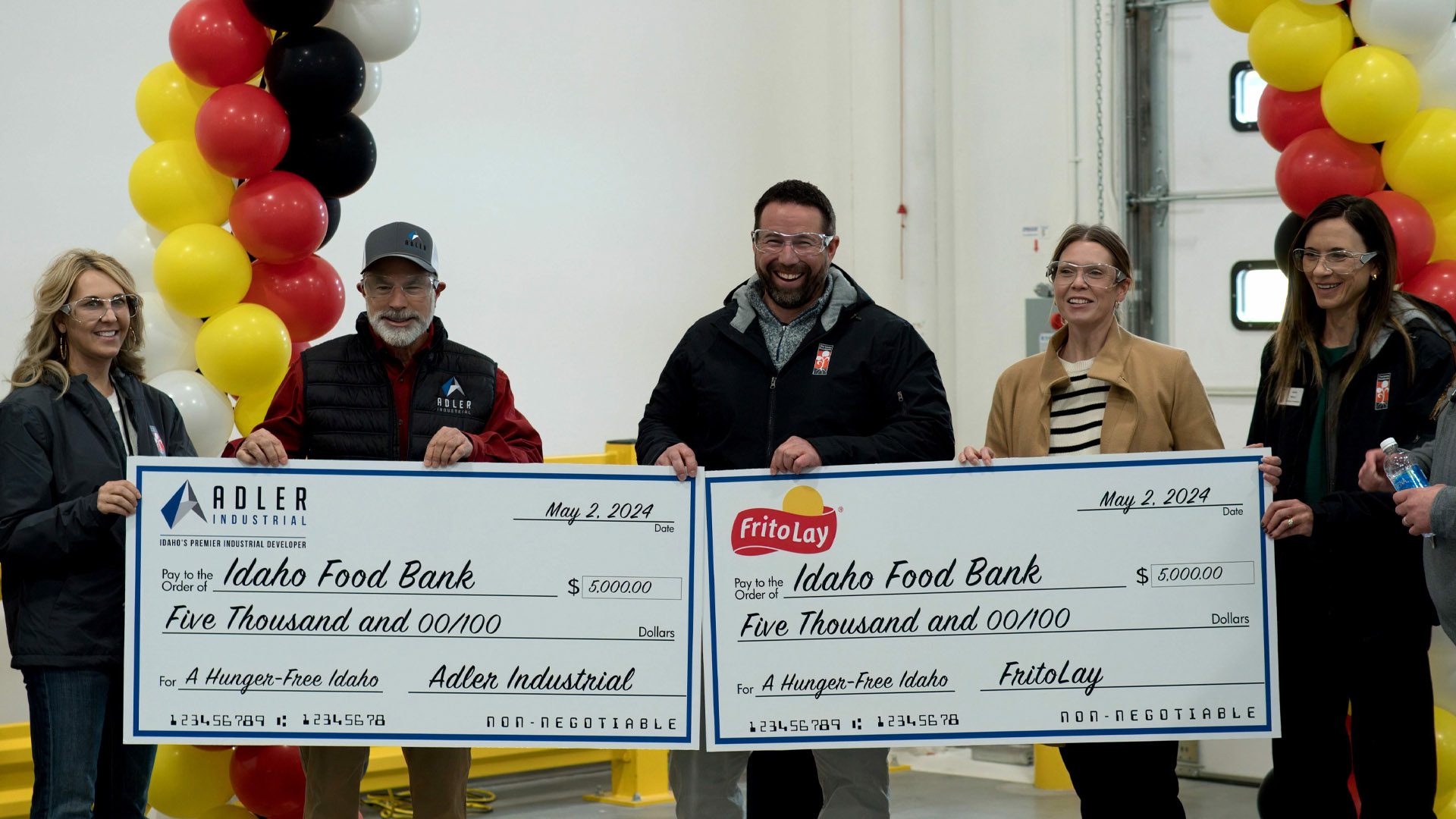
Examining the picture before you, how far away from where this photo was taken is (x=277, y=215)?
4527mm

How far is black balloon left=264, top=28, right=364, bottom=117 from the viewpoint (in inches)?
178

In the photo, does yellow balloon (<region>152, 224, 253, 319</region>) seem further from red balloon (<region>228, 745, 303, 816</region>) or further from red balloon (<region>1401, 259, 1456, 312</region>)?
red balloon (<region>1401, 259, 1456, 312</region>)

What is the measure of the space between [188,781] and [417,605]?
1.27 m

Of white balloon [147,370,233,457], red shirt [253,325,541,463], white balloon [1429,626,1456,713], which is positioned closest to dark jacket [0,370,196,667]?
red shirt [253,325,541,463]

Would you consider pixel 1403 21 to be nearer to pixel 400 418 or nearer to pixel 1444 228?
pixel 1444 228

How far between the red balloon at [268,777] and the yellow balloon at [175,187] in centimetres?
160

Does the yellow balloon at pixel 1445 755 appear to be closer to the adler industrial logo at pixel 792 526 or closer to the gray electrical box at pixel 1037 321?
the adler industrial logo at pixel 792 526

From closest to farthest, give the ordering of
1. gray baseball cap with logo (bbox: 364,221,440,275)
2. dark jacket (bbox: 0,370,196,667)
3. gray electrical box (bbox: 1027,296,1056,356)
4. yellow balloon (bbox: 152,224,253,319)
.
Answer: dark jacket (bbox: 0,370,196,667)
gray baseball cap with logo (bbox: 364,221,440,275)
yellow balloon (bbox: 152,224,253,319)
gray electrical box (bbox: 1027,296,1056,356)

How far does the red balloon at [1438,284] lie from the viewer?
452 cm

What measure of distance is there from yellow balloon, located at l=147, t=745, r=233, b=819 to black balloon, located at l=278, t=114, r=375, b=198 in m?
1.75

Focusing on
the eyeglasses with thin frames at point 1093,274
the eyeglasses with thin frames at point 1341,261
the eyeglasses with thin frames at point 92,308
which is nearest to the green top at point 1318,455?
the eyeglasses with thin frames at point 1341,261

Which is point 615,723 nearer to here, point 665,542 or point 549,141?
point 665,542

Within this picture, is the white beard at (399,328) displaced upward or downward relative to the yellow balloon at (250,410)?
upward

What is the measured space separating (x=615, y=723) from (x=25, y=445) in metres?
1.51
